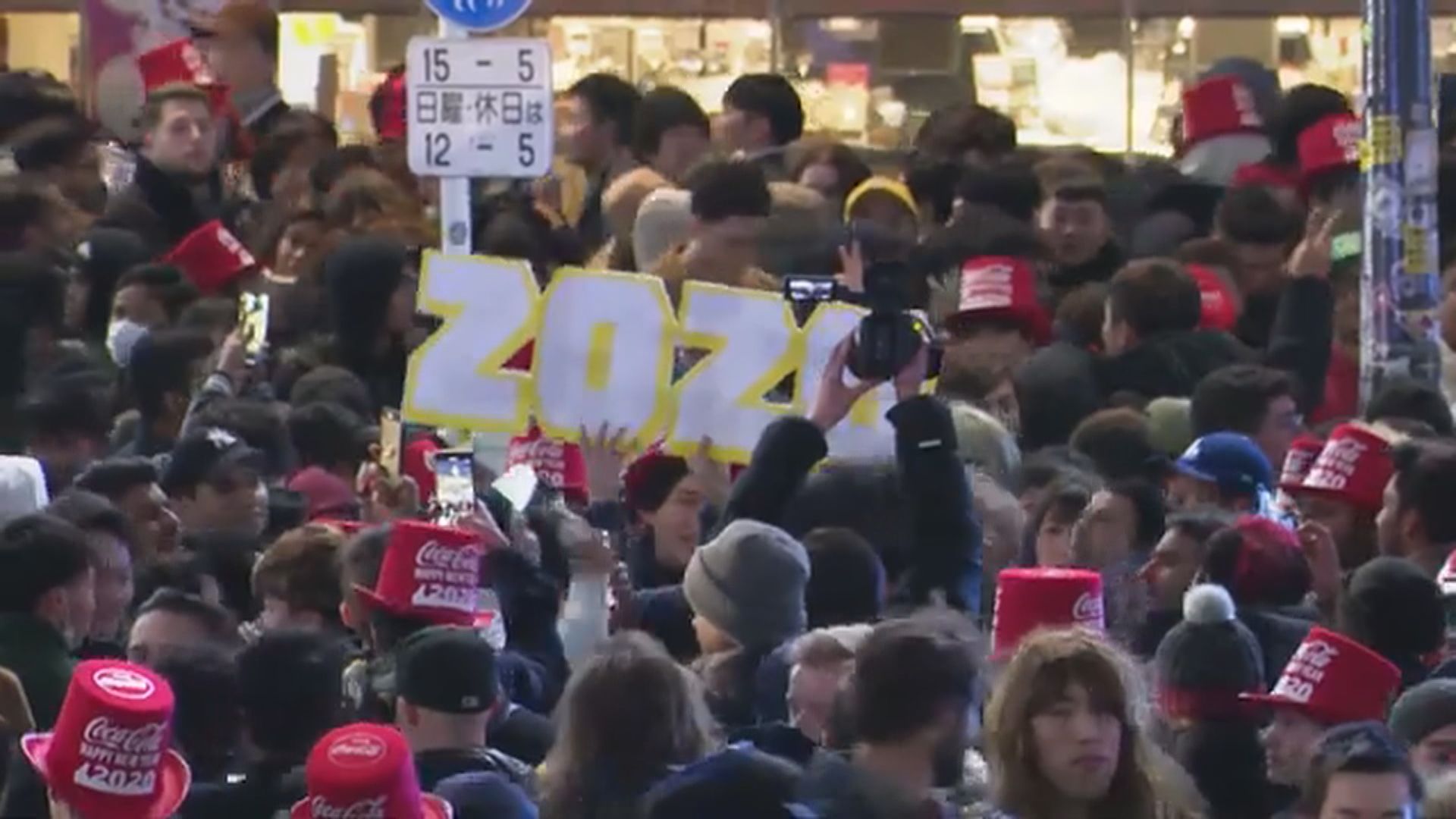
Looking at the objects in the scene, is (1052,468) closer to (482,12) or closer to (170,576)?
(170,576)

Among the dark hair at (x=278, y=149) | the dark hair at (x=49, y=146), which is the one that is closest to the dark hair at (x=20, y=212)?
the dark hair at (x=49, y=146)

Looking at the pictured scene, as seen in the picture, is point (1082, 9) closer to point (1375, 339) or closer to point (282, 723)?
point (1375, 339)

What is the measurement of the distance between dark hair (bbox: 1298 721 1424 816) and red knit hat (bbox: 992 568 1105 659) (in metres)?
0.89

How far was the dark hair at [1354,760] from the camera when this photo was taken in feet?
23.5

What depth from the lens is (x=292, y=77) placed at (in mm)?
18922

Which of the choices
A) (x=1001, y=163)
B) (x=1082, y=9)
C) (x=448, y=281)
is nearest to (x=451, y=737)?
(x=448, y=281)

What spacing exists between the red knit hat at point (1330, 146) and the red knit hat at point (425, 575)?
6.61 metres

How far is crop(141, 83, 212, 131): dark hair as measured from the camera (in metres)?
15.4

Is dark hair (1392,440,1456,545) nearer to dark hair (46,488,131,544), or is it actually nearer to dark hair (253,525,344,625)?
dark hair (253,525,344,625)

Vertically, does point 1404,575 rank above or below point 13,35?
below

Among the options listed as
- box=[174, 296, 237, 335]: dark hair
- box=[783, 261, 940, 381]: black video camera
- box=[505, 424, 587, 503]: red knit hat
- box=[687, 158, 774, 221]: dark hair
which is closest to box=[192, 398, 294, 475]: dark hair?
box=[505, 424, 587, 503]: red knit hat

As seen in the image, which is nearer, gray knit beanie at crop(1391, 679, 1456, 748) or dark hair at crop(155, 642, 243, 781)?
gray knit beanie at crop(1391, 679, 1456, 748)

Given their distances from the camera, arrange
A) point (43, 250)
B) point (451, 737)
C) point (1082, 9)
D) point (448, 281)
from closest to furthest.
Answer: point (451, 737), point (448, 281), point (43, 250), point (1082, 9)

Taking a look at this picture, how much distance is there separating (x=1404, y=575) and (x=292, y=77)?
1106 cm
